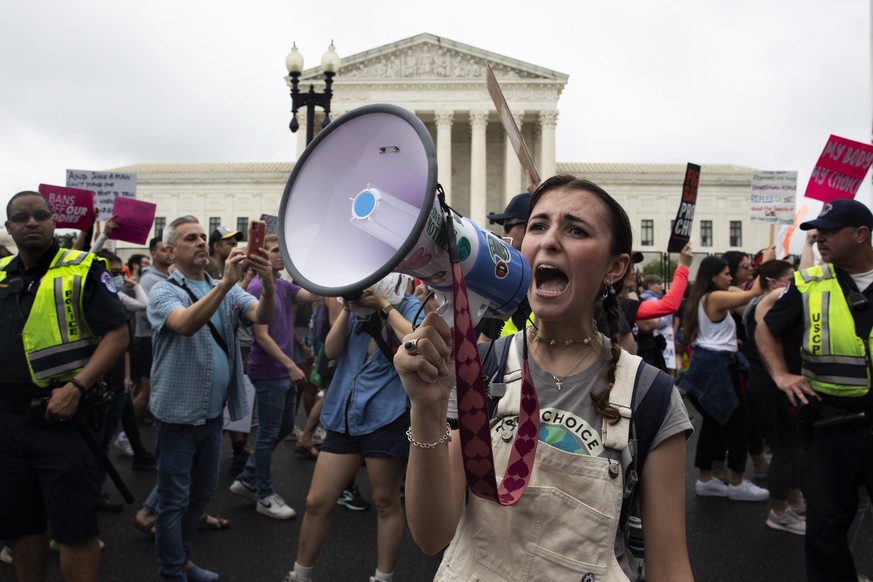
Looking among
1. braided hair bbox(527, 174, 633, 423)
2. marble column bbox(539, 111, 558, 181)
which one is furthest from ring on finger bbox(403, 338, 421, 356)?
marble column bbox(539, 111, 558, 181)

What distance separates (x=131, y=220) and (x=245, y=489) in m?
3.05

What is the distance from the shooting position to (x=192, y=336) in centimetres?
391

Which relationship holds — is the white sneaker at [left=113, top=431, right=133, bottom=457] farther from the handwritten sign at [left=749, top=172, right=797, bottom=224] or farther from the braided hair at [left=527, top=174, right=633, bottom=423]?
the handwritten sign at [left=749, top=172, right=797, bottom=224]

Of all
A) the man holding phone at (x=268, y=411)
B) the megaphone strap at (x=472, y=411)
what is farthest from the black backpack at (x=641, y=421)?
the man holding phone at (x=268, y=411)

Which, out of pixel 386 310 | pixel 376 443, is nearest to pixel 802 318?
pixel 386 310

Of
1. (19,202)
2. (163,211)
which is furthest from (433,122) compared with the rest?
(19,202)

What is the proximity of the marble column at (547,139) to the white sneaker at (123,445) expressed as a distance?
46.1 m

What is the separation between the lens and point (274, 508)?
5148mm

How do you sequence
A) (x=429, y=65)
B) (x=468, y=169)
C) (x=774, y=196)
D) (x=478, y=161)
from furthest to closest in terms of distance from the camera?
(x=468, y=169)
(x=429, y=65)
(x=478, y=161)
(x=774, y=196)

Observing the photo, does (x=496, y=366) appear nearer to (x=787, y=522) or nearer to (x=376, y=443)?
(x=376, y=443)

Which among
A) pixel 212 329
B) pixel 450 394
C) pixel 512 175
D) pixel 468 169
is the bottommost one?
pixel 212 329

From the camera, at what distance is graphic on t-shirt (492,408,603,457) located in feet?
4.87

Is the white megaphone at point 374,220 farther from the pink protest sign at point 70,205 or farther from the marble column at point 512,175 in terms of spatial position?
the marble column at point 512,175

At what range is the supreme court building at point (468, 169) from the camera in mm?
51469
